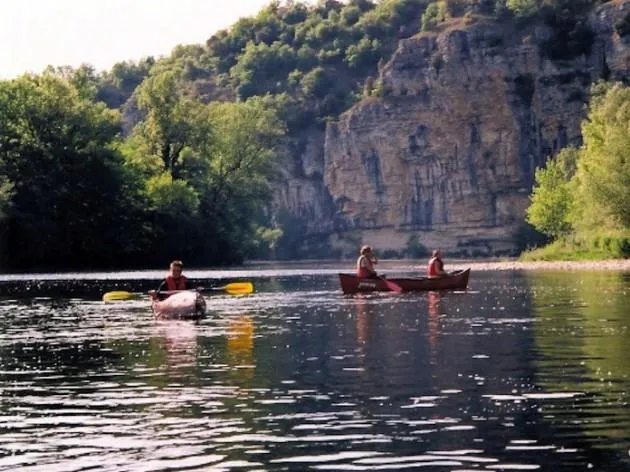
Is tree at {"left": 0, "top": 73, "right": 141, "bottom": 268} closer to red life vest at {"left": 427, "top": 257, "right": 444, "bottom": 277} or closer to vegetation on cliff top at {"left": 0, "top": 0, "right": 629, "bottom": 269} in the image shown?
vegetation on cliff top at {"left": 0, "top": 0, "right": 629, "bottom": 269}

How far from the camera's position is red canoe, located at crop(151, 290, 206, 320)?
4250cm

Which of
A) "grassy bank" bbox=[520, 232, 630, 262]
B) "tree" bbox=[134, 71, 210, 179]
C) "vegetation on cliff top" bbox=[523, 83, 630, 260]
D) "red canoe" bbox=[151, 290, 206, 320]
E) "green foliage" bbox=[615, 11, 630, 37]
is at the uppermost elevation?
"green foliage" bbox=[615, 11, 630, 37]

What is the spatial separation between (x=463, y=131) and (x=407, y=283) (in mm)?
126175

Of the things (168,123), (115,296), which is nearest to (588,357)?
(115,296)

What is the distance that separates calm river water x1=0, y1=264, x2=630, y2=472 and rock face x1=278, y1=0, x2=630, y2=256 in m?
137

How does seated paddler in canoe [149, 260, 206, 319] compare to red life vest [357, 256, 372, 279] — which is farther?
red life vest [357, 256, 372, 279]

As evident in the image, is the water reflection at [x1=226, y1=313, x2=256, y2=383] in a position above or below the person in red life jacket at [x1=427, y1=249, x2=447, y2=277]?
below

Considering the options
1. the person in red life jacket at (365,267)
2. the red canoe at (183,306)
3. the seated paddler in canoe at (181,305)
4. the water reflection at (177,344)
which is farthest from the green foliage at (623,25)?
the water reflection at (177,344)

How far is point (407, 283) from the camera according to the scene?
59.3 metres

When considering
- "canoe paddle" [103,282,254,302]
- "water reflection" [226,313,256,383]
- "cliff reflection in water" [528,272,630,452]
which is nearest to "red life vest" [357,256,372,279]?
"canoe paddle" [103,282,254,302]

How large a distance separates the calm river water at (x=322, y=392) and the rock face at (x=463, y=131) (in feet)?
448

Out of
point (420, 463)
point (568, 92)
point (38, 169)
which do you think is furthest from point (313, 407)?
point (568, 92)

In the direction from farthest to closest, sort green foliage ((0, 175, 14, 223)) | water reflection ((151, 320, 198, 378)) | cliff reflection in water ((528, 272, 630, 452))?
green foliage ((0, 175, 14, 223))
water reflection ((151, 320, 198, 378))
cliff reflection in water ((528, 272, 630, 452))

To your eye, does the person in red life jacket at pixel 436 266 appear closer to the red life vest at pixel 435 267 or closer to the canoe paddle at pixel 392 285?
the red life vest at pixel 435 267
